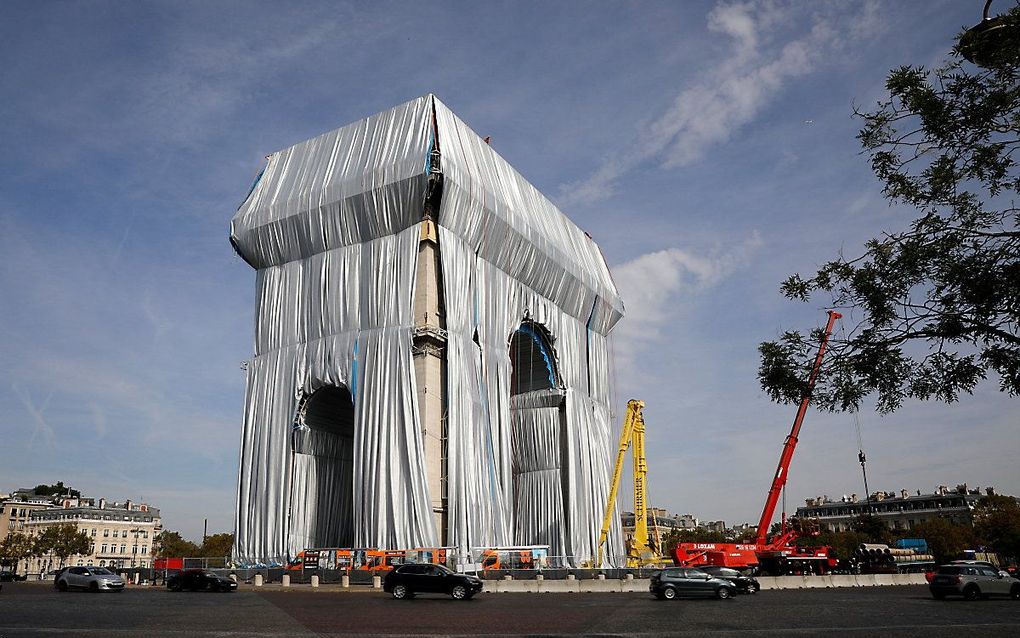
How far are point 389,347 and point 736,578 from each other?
18516 mm

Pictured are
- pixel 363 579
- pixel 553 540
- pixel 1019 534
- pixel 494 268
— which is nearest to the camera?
pixel 363 579

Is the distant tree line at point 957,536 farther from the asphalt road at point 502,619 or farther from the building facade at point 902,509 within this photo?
the asphalt road at point 502,619

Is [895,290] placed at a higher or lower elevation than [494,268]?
lower

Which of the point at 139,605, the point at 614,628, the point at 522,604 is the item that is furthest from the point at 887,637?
the point at 139,605

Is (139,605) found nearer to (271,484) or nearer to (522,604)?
(522,604)

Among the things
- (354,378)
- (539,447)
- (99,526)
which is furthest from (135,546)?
(354,378)

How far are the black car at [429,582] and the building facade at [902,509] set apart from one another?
366 feet

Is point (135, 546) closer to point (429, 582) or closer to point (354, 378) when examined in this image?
point (354, 378)

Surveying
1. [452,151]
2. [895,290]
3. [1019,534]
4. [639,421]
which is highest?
[452,151]

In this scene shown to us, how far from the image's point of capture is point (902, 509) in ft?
457

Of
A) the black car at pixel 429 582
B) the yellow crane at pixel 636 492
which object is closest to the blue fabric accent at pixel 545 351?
the yellow crane at pixel 636 492

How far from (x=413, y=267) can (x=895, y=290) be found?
32.5 meters

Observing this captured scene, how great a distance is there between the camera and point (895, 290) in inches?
317

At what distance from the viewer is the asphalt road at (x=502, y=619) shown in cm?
1336
